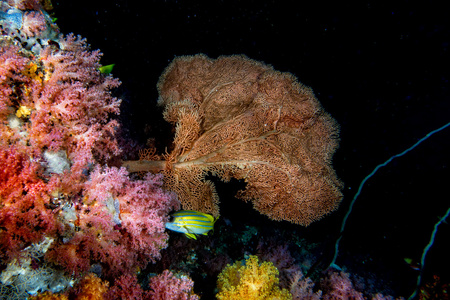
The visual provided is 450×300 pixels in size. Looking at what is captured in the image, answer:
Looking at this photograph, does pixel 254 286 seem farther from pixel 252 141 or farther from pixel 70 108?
pixel 70 108

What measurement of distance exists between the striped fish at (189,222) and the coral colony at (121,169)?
23cm

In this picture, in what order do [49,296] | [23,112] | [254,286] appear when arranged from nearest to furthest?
[49,296], [23,112], [254,286]

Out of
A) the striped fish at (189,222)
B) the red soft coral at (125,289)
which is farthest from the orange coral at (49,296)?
the striped fish at (189,222)

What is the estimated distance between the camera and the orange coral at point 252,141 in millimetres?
3010

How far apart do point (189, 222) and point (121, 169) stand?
4.25 ft

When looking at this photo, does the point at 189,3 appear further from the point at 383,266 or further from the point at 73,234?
the point at 383,266

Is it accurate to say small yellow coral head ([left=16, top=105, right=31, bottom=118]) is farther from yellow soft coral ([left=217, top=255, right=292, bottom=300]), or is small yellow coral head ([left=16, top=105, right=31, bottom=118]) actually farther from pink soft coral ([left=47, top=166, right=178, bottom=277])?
yellow soft coral ([left=217, top=255, right=292, bottom=300])

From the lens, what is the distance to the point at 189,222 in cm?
283

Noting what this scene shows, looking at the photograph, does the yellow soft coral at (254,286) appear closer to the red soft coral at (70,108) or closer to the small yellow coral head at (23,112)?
the red soft coral at (70,108)

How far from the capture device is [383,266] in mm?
5578

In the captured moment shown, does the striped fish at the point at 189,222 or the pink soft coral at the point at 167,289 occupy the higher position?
the striped fish at the point at 189,222

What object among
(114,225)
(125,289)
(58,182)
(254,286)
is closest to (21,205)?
(58,182)

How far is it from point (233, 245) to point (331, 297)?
2009mm

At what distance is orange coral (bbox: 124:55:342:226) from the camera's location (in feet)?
9.87
